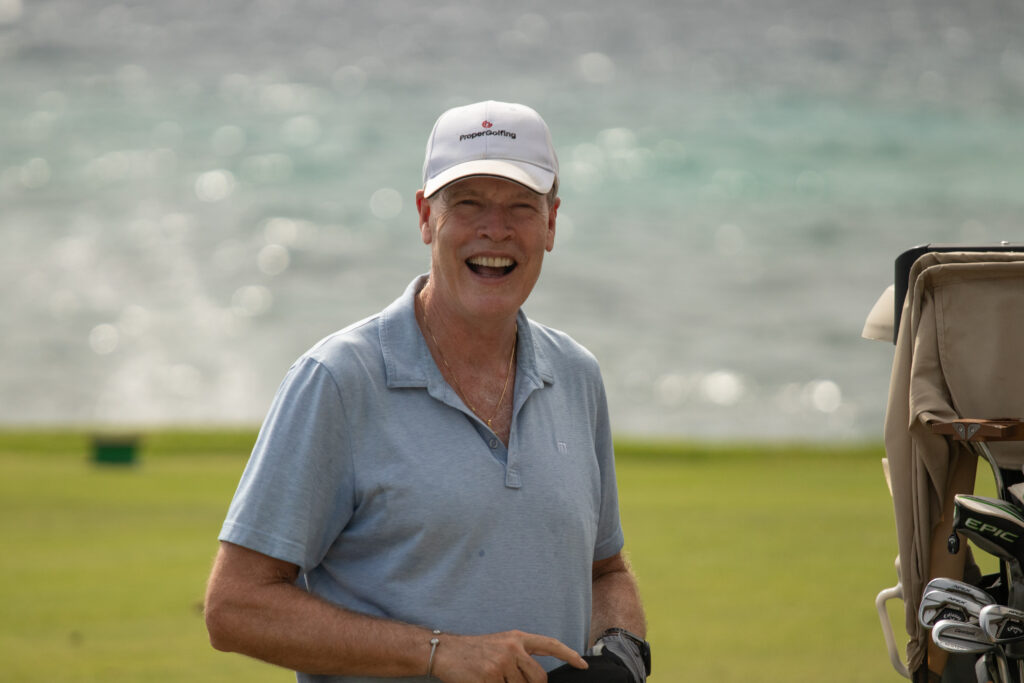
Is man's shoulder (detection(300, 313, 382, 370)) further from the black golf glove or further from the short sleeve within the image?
the black golf glove

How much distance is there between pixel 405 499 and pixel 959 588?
0.89 metres

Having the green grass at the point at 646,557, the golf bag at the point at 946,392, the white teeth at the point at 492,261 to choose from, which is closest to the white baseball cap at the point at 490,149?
the white teeth at the point at 492,261

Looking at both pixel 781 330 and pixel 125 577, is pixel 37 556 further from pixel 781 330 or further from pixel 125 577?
pixel 781 330

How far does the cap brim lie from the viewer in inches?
58.9

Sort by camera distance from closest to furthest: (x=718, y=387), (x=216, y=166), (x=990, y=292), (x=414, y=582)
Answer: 1. (x=414, y=582)
2. (x=990, y=292)
3. (x=718, y=387)
4. (x=216, y=166)

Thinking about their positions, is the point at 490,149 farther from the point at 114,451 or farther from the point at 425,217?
the point at 114,451

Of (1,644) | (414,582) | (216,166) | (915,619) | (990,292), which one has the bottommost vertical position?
(1,644)

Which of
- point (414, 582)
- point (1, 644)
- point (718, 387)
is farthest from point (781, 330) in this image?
point (414, 582)

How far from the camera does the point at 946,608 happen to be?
1733 millimetres

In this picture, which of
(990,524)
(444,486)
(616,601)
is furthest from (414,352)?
(990,524)

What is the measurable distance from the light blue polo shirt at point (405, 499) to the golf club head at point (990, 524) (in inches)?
22.8

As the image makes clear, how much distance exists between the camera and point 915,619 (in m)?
1.91

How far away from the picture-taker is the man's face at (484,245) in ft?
5.01

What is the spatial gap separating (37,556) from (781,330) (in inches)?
268
